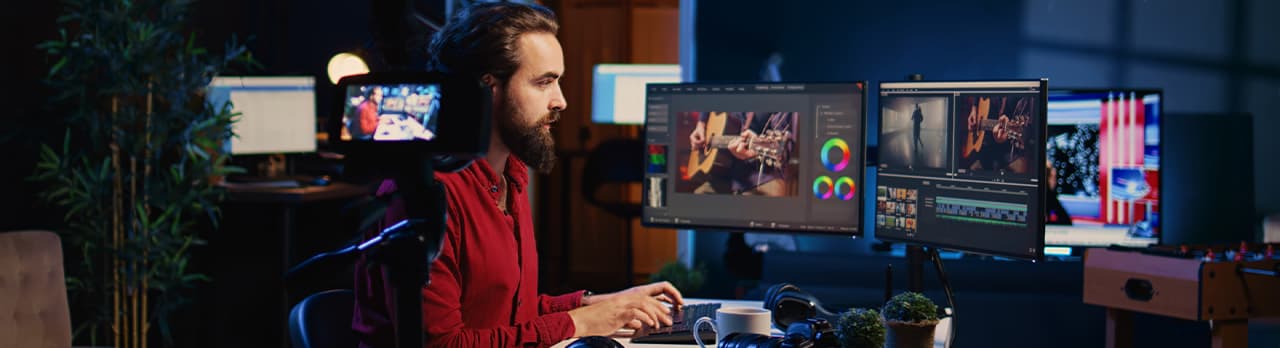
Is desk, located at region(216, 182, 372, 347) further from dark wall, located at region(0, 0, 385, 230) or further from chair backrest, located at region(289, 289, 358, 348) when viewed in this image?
chair backrest, located at region(289, 289, 358, 348)

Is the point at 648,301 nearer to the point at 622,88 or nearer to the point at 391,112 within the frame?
the point at 391,112

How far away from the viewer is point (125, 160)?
4.45 meters

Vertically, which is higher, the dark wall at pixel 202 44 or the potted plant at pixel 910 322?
the dark wall at pixel 202 44

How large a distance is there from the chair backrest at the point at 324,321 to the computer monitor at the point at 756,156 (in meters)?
0.89

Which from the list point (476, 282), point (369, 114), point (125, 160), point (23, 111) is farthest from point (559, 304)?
point (23, 111)

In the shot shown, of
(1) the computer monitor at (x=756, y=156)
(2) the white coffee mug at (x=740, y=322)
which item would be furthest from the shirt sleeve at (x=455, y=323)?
(1) the computer monitor at (x=756, y=156)

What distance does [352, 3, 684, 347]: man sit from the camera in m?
1.78

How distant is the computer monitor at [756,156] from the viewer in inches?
91.7

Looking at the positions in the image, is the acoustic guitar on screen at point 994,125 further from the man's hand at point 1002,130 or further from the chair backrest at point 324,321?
the chair backrest at point 324,321

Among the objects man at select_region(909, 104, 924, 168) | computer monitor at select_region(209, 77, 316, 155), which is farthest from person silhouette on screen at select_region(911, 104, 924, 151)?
computer monitor at select_region(209, 77, 316, 155)

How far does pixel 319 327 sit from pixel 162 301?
3.07 m

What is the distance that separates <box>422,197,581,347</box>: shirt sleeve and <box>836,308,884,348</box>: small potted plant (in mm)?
526

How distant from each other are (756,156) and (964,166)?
48 cm

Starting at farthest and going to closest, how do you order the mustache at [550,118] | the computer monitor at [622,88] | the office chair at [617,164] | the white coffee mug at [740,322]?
the computer monitor at [622,88], the office chair at [617,164], the mustache at [550,118], the white coffee mug at [740,322]
